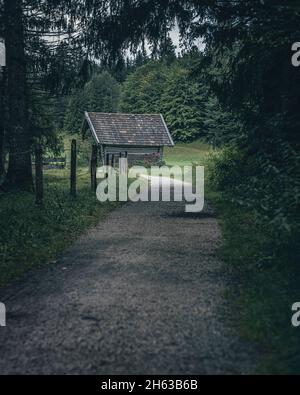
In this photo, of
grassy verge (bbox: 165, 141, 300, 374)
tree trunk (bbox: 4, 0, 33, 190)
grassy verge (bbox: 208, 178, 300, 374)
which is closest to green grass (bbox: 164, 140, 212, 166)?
tree trunk (bbox: 4, 0, 33, 190)

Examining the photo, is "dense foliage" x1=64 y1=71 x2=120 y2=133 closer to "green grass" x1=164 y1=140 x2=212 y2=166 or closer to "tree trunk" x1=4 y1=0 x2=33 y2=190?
"green grass" x1=164 y1=140 x2=212 y2=166

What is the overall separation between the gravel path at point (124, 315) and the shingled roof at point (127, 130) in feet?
104

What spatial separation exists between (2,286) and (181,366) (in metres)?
3.25

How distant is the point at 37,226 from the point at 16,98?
6287mm

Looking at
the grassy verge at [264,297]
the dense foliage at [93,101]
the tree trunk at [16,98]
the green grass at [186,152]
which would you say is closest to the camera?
the grassy verge at [264,297]

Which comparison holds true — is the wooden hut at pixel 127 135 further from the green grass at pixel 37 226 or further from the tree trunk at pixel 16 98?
the green grass at pixel 37 226

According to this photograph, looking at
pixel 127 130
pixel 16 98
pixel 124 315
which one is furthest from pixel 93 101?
pixel 124 315

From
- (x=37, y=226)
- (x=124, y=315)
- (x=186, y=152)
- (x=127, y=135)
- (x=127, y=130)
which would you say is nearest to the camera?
(x=124, y=315)

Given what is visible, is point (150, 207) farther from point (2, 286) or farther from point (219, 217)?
point (2, 286)

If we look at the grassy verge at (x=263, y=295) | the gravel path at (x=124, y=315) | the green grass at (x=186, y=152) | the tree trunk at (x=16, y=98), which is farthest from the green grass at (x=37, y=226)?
the green grass at (x=186, y=152)

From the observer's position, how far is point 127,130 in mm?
40656

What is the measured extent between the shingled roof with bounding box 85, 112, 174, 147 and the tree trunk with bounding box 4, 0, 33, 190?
2409 centimetres

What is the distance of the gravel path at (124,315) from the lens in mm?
3727

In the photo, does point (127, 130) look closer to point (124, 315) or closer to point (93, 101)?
point (124, 315)
